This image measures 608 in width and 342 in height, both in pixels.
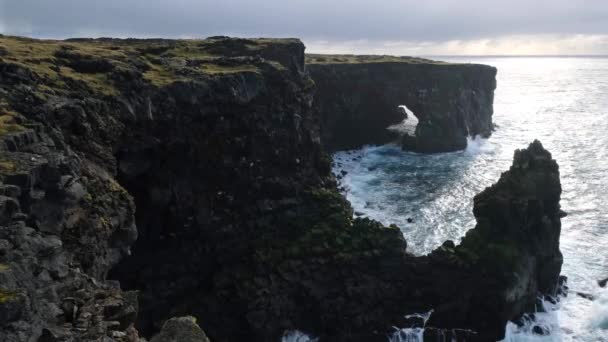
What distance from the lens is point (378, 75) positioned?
310 ft

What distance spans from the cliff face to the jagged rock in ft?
238

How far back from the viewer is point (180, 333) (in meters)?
17.5

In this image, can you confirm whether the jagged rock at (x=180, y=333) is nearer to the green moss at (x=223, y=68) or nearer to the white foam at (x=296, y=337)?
the white foam at (x=296, y=337)

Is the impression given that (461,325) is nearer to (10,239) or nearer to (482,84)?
(10,239)

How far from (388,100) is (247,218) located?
5664cm

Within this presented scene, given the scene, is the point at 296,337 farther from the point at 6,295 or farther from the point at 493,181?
the point at 493,181

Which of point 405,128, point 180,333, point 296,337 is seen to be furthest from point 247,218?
point 405,128

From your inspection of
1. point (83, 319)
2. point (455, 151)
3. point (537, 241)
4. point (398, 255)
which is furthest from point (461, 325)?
point (455, 151)

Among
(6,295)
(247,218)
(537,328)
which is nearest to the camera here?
(6,295)

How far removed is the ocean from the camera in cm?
4434

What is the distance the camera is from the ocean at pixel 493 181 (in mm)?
44344

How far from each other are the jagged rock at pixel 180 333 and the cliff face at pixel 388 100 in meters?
72.5

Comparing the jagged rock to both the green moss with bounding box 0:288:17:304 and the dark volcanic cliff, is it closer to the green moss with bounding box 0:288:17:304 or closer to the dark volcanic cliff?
the green moss with bounding box 0:288:17:304

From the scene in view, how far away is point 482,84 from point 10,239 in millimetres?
103540
